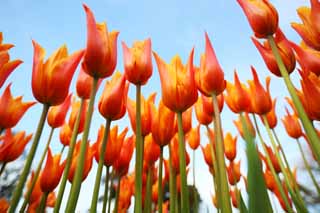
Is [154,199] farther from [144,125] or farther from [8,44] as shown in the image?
[8,44]

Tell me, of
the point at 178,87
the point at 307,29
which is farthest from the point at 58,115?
the point at 307,29

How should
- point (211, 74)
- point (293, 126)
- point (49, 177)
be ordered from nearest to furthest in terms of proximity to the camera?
point (211, 74) < point (49, 177) < point (293, 126)

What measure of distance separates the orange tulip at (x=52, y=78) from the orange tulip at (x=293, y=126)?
170cm

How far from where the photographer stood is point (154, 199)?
2.09 meters

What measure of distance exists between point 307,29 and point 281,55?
7.0 inches

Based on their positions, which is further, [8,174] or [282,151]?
[8,174]

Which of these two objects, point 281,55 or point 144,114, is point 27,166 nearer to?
point 144,114

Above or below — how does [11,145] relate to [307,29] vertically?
below

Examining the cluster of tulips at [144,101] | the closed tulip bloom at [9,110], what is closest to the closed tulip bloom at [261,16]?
the cluster of tulips at [144,101]

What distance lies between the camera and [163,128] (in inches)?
50.8

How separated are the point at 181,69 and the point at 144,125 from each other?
0.33m

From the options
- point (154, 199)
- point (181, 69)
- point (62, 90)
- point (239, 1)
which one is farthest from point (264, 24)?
point (154, 199)

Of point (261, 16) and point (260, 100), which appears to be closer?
point (261, 16)

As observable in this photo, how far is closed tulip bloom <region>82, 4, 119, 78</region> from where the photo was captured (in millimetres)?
974
